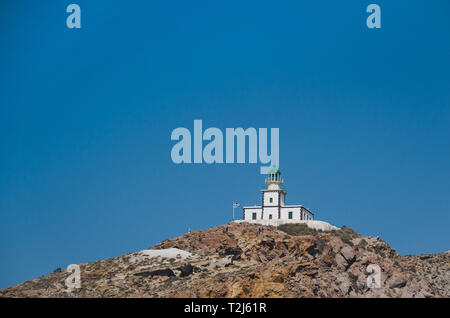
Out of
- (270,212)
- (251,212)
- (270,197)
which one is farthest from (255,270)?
(270,197)

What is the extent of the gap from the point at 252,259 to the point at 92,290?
2112 centimetres

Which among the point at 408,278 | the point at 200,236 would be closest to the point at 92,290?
the point at 200,236

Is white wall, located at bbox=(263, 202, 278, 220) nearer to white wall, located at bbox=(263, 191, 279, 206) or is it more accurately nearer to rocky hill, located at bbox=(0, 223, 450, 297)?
white wall, located at bbox=(263, 191, 279, 206)

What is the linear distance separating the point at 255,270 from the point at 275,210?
33.6m

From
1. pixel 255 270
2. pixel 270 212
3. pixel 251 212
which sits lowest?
pixel 255 270

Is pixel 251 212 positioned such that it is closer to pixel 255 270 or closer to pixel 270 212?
pixel 270 212

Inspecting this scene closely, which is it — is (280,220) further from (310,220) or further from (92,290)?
(92,290)

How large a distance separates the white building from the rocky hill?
513 centimetres

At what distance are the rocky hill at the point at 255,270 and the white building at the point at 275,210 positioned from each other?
16.8 ft

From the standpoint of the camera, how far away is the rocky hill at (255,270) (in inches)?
3812

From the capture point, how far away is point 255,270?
99688 mm

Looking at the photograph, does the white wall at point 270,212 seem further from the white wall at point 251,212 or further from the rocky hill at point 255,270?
the rocky hill at point 255,270

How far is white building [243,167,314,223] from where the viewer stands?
131 meters
